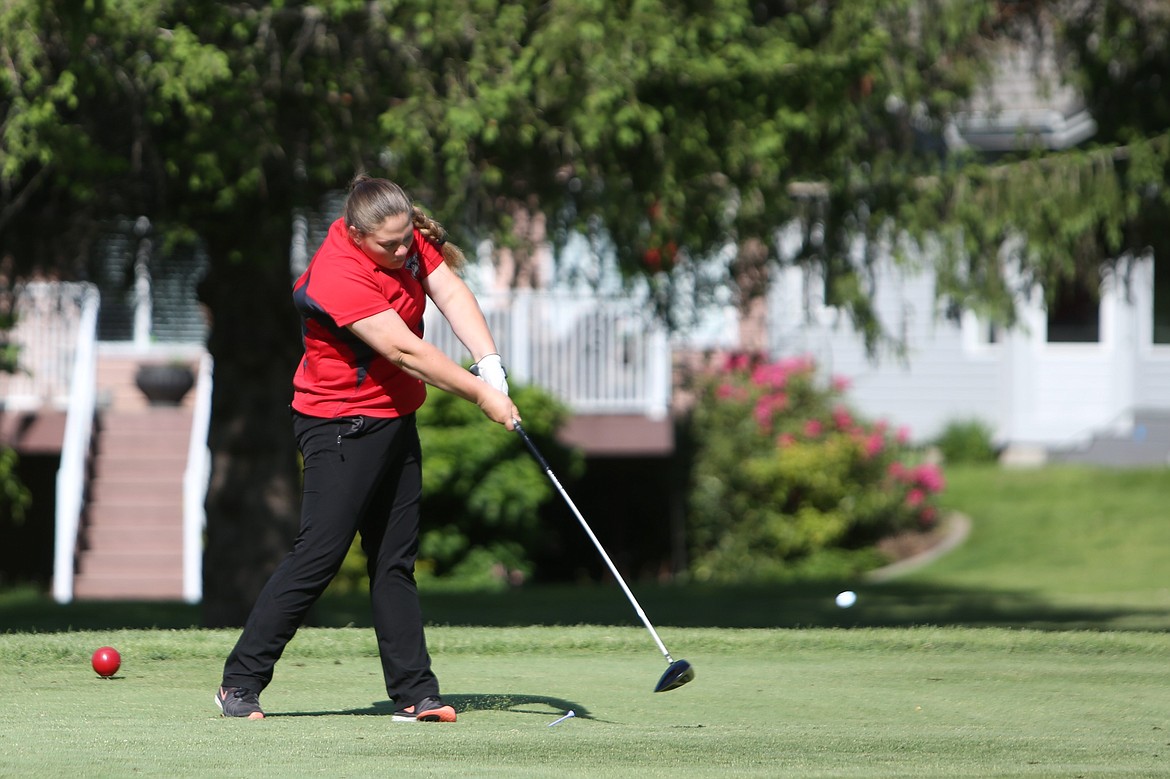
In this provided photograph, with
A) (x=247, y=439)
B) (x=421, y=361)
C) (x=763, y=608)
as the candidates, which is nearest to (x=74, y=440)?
(x=247, y=439)

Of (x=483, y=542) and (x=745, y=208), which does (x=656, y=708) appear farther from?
(x=483, y=542)

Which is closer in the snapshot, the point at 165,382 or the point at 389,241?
the point at 389,241

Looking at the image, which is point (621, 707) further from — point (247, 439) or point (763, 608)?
point (763, 608)

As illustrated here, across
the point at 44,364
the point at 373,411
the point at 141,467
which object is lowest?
the point at 141,467

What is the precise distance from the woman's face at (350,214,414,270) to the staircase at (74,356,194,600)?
35.3 ft

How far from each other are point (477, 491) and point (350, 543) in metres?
10.2

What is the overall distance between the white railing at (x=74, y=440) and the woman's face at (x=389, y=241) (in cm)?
987

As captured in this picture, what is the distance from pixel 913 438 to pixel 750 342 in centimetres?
453

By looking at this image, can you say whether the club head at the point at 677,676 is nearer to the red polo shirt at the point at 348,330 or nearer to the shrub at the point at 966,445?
the red polo shirt at the point at 348,330

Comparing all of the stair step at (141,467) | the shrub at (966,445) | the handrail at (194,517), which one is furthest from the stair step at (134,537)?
the shrub at (966,445)

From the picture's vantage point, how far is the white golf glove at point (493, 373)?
5.04 metres

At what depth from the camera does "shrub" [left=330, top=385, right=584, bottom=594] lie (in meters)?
15.2

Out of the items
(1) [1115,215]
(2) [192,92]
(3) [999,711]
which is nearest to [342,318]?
(3) [999,711]

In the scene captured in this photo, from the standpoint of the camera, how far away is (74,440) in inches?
611
